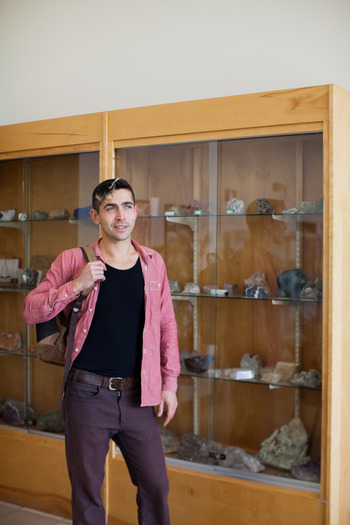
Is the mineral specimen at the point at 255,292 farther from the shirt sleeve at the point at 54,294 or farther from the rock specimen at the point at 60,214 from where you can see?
the rock specimen at the point at 60,214

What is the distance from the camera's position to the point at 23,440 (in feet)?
11.5

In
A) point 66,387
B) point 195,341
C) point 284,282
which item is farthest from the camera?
point 195,341

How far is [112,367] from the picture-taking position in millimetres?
2234

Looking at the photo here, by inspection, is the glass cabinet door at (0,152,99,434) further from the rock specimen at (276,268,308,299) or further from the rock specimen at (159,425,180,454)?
the rock specimen at (276,268,308,299)

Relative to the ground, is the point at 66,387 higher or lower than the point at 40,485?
higher

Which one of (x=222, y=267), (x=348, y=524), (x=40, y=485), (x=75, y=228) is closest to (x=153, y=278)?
(x=222, y=267)

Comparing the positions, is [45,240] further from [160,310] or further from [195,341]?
[160,310]

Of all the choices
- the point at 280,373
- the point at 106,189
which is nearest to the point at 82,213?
the point at 106,189

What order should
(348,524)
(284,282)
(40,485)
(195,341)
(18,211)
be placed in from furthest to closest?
(18,211) → (40,485) → (195,341) → (284,282) → (348,524)

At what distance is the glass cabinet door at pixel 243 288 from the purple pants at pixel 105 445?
2.63 feet

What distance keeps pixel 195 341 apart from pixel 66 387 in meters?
1.06

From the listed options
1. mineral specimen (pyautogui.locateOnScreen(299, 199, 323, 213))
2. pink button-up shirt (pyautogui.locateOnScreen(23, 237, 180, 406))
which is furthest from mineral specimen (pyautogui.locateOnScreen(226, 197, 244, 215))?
pink button-up shirt (pyautogui.locateOnScreen(23, 237, 180, 406))

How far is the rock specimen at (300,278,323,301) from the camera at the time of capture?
2752mm

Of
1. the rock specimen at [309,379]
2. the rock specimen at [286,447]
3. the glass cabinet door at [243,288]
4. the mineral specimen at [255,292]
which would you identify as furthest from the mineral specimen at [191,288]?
the rock specimen at [286,447]
